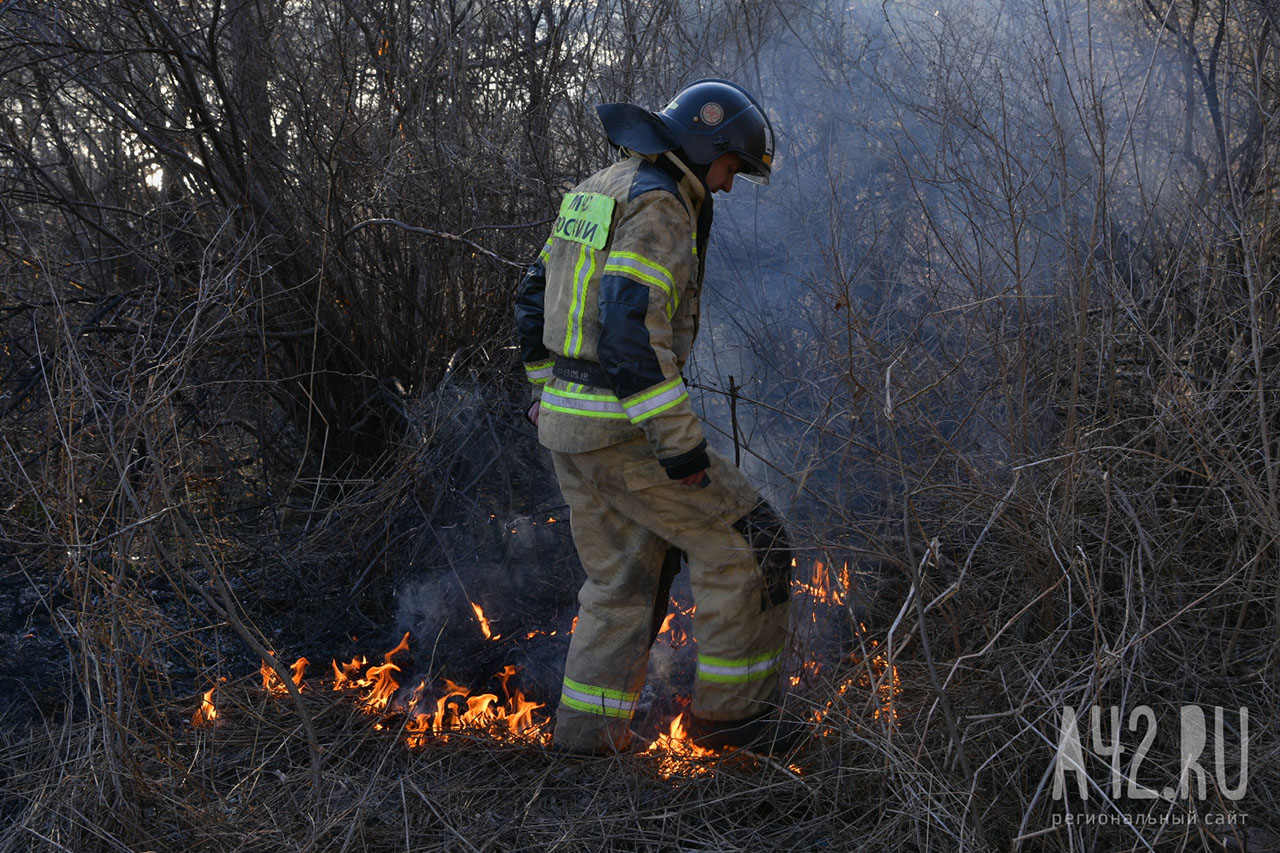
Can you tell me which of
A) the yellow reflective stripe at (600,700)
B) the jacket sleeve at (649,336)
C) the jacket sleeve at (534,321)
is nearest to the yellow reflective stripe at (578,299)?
the jacket sleeve at (649,336)

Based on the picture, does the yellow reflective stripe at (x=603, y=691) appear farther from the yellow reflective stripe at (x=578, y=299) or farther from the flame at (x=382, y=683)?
the yellow reflective stripe at (x=578, y=299)

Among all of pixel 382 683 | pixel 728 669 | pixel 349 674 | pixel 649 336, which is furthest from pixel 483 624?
pixel 649 336

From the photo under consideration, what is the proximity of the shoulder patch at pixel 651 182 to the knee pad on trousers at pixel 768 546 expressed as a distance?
3.48ft

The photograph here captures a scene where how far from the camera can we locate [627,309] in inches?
113

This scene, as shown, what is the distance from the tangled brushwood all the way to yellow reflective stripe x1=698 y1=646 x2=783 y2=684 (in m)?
0.14

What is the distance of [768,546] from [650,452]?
1.66ft

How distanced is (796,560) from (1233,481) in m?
1.39

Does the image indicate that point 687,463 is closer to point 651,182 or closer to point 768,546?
point 768,546

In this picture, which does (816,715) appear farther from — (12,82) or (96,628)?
(12,82)

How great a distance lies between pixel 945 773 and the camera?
265 centimetres

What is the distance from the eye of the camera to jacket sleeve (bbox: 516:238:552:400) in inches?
137

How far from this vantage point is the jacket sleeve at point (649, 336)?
287 cm

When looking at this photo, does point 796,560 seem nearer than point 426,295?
Yes

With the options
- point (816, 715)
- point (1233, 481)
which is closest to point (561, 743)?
point (816, 715)
